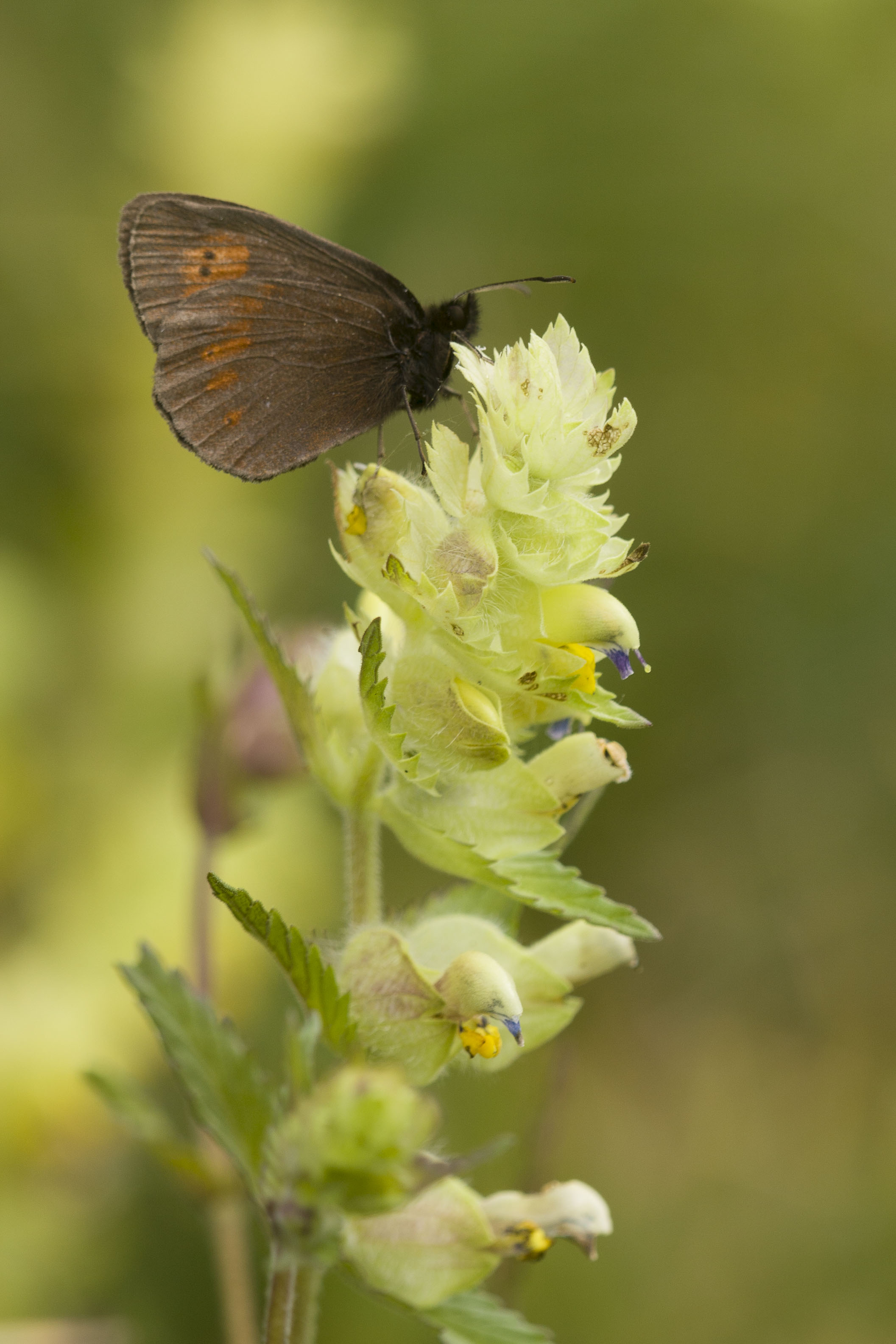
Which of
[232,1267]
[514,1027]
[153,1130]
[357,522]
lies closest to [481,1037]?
[514,1027]

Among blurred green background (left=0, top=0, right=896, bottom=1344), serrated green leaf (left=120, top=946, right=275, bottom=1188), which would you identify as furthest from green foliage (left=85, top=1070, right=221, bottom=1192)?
blurred green background (left=0, top=0, right=896, bottom=1344)

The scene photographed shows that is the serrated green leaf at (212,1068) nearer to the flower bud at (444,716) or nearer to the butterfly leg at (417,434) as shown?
the flower bud at (444,716)

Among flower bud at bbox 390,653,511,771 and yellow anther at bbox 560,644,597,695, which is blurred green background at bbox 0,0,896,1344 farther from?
yellow anther at bbox 560,644,597,695

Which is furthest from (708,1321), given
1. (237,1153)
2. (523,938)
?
(237,1153)

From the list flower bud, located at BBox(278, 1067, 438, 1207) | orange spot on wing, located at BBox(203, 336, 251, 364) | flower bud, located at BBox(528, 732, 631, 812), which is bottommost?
flower bud, located at BBox(278, 1067, 438, 1207)

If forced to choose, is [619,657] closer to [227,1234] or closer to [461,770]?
[461,770]
